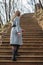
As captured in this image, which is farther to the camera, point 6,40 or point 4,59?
point 6,40

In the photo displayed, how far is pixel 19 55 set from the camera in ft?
32.2

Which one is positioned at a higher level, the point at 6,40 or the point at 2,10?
the point at 2,10

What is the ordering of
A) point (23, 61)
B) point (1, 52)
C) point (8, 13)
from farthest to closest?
1. point (8, 13)
2. point (1, 52)
3. point (23, 61)

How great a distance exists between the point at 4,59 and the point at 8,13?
17.7 m

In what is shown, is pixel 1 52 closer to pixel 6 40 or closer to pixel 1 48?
pixel 1 48

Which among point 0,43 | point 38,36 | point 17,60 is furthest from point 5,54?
point 38,36

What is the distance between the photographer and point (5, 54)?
33.8 feet

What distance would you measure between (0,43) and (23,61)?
3210 mm

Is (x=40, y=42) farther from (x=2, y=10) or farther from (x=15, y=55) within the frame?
(x=2, y=10)

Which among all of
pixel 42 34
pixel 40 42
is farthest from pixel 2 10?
pixel 40 42

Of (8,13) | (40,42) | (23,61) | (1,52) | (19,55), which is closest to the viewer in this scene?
(23,61)

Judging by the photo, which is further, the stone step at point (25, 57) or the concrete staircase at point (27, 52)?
the stone step at point (25, 57)

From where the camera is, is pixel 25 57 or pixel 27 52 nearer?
pixel 25 57

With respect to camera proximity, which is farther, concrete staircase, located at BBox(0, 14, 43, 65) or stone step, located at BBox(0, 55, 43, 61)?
stone step, located at BBox(0, 55, 43, 61)
